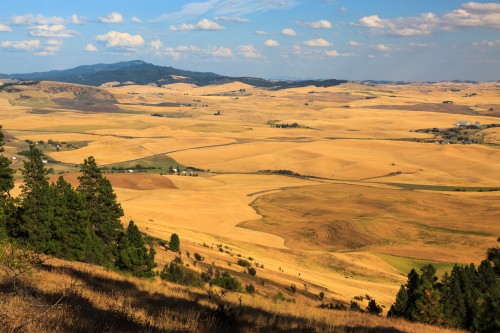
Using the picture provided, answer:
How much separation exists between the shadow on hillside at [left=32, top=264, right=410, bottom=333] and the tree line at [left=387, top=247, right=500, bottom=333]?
62.9ft

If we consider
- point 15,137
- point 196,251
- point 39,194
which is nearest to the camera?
point 39,194

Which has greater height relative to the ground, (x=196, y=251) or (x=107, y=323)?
(x=107, y=323)

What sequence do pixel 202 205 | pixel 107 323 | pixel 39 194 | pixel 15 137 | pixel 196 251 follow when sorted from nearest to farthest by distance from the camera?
pixel 107 323 → pixel 39 194 → pixel 196 251 → pixel 202 205 → pixel 15 137

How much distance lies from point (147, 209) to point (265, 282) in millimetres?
48043

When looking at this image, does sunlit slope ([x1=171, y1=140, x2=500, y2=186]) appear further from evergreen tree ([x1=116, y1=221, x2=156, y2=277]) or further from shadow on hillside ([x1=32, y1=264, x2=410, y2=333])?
shadow on hillside ([x1=32, y1=264, x2=410, y2=333])

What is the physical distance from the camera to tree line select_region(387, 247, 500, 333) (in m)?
30.4

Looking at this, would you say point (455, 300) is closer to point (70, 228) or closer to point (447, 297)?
point (447, 297)

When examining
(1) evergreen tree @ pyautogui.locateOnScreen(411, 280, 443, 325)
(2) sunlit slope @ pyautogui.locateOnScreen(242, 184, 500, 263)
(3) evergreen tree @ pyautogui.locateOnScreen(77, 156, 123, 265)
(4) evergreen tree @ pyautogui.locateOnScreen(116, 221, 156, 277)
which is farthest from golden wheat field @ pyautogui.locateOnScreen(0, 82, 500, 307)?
(4) evergreen tree @ pyautogui.locateOnScreen(116, 221, 156, 277)

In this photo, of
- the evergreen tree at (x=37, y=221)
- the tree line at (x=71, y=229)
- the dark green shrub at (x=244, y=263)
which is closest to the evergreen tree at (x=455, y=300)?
the dark green shrub at (x=244, y=263)

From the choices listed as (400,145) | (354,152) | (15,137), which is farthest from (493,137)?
(15,137)

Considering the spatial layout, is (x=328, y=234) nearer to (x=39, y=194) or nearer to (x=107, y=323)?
(x=39, y=194)

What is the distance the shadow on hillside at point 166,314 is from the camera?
27.9 feet

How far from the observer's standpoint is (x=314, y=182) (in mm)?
123125

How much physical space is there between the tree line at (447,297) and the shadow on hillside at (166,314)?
19162 millimetres
